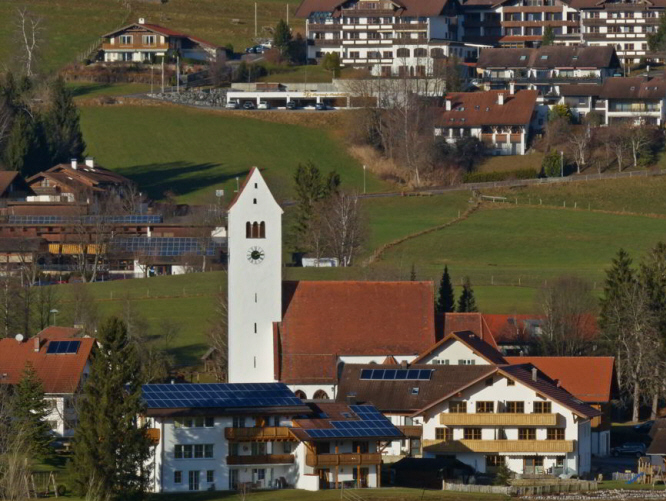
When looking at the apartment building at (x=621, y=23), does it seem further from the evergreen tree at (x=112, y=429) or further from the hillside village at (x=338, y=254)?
the evergreen tree at (x=112, y=429)

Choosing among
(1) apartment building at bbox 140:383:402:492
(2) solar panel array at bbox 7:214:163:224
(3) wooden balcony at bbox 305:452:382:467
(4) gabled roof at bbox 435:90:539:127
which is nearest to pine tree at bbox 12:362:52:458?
(1) apartment building at bbox 140:383:402:492

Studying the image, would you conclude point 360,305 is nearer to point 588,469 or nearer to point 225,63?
point 588,469

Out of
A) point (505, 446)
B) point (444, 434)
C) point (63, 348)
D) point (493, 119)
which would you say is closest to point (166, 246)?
Result: point (493, 119)

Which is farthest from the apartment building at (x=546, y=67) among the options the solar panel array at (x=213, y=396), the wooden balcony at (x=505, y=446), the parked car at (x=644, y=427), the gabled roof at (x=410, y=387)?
the solar panel array at (x=213, y=396)

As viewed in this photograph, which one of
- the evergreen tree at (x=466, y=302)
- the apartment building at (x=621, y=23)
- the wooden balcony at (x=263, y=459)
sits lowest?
the wooden balcony at (x=263, y=459)

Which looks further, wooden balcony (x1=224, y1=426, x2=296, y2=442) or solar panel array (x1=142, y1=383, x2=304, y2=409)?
solar panel array (x1=142, y1=383, x2=304, y2=409)

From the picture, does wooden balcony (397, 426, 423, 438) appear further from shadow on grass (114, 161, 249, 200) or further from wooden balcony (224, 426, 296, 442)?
shadow on grass (114, 161, 249, 200)

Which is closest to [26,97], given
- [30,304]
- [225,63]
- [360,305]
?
[225,63]
